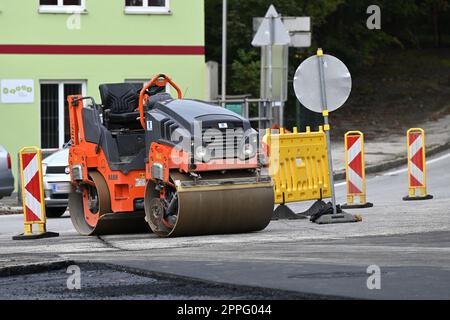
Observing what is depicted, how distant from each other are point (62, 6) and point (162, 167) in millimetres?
16802

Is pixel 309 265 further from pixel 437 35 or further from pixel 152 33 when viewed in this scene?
pixel 437 35

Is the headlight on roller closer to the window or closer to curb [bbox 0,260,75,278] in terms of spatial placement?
curb [bbox 0,260,75,278]

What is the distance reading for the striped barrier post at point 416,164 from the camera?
72.5 feet

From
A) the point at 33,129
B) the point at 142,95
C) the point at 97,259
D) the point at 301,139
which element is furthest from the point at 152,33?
the point at 97,259

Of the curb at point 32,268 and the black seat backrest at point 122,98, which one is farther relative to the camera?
the black seat backrest at point 122,98

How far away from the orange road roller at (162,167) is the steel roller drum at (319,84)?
5.75ft

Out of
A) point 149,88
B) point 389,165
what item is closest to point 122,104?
point 149,88

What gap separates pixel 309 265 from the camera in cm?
1243

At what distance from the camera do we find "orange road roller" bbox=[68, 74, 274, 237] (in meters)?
15.7

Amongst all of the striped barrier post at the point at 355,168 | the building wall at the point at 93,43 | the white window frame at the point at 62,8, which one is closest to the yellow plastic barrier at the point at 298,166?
the striped barrier post at the point at 355,168

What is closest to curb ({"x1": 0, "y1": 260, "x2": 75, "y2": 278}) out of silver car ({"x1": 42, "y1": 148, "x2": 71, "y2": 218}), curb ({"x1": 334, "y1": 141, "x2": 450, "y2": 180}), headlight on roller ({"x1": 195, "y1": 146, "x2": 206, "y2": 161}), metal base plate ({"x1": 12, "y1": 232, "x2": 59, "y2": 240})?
headlight on roller ({"x1": 195, "y1": 146, "x2": 206, "y2": 161})

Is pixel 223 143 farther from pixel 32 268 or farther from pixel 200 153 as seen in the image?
pixel 32 268

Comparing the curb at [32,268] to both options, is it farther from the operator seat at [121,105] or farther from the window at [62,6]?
the window at [62,6]
